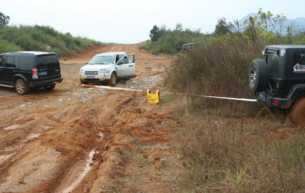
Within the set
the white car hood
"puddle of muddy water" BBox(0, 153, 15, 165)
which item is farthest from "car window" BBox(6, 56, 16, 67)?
"puddle of muddy water" BBox(0, 153, 15, 165)

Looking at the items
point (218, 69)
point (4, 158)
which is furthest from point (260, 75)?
point (4, 158)

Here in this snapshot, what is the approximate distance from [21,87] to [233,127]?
9717 mm

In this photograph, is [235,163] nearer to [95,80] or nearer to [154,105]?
[154,105]

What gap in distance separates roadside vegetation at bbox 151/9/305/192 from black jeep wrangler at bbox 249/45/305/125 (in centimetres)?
50

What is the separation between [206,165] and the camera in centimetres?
449

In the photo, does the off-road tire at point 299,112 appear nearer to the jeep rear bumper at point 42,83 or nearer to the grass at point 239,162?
the grass at point 239,162

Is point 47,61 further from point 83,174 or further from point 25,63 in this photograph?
point 83,174

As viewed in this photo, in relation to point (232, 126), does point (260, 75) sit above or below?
above

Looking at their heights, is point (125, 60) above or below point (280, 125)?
above

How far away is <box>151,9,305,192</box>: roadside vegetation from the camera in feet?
12.5

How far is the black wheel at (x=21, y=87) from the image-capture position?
1191 centimetres

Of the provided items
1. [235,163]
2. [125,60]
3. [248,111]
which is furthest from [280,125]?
[125,60]

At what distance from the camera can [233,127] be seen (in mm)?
5406

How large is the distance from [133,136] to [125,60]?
974 cm
